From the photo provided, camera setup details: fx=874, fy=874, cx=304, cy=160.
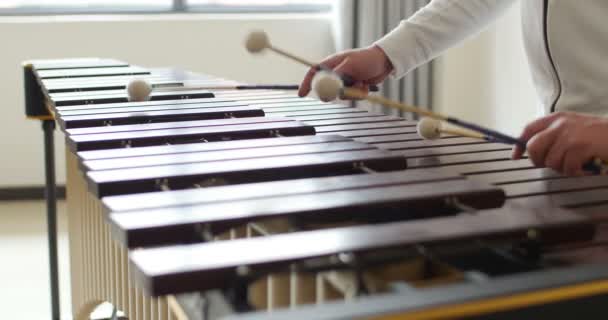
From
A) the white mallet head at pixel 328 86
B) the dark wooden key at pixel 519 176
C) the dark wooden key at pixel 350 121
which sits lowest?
the dark wooden key at pixel 519 176

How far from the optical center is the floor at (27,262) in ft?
10.2

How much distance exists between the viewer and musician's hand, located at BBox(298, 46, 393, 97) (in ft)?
5.97

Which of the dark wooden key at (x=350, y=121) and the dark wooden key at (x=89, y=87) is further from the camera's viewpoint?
the dark wooden key at (x=89, y=87)

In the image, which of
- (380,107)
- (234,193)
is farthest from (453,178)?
(380,107)

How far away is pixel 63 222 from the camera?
422 cm

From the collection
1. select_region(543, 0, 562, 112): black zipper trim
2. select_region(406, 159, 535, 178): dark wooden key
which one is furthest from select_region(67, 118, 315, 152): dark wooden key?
select_region(543, 0, 562, 112): black zipper trim

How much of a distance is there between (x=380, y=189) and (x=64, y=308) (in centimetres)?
228

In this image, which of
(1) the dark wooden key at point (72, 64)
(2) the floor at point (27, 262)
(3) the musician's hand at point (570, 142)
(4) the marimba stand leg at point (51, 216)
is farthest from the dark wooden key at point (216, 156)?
(2) the floor at point (27, 262)

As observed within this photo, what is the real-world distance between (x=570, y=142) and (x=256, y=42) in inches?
28.1

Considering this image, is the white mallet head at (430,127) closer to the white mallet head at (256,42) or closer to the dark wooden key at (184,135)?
the dark wooden key at (184,135)

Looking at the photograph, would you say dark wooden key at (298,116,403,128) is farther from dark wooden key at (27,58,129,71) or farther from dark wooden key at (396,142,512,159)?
dark wooden key at (27,58,129,71)

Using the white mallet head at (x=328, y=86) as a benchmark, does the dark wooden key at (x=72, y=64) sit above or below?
above

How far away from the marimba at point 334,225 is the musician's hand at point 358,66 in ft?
0.50

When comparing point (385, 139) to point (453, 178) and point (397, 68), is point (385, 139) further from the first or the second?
point (453, 178)
